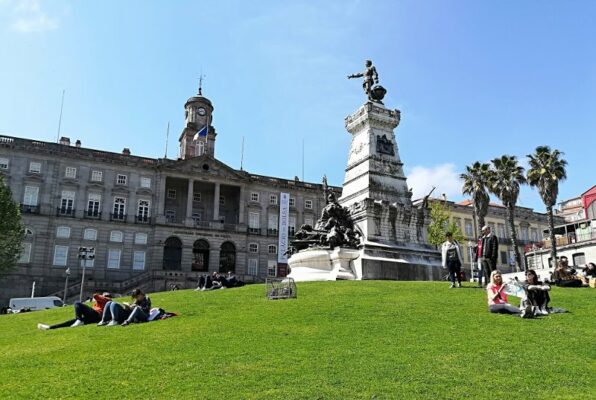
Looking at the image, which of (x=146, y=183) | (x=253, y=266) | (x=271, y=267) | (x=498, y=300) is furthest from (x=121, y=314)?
(x=271, y=267)

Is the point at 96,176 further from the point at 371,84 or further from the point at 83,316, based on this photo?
the point at 83,316

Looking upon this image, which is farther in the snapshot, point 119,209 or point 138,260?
point 119,209

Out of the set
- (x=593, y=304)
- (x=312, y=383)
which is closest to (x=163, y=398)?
(x=312, y=383)

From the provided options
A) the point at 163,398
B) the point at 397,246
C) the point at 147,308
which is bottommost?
the point at 163,398

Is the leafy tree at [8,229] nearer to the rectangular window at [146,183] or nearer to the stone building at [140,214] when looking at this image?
the stone building at [140,214]

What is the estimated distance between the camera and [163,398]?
6043 mm

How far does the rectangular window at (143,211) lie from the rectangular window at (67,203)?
260 inches

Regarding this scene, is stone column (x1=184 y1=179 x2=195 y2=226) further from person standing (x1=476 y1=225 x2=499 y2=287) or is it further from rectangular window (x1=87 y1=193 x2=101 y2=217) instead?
person standing (x1=476 y1=225 x2=499 y2=287)

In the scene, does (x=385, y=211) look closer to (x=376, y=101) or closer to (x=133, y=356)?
(x=376, y=101)

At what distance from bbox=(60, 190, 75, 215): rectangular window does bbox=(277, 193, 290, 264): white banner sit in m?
21.9

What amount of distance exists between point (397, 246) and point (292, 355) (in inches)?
622

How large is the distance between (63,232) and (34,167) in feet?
23.9

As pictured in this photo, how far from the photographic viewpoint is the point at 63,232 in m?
49.8

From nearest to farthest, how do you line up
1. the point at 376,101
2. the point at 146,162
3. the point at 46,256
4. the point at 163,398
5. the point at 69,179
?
the point at 163,398 < the point at 376,101 < the point at 46,256 < the point at 69,179 < the point at 146,162
